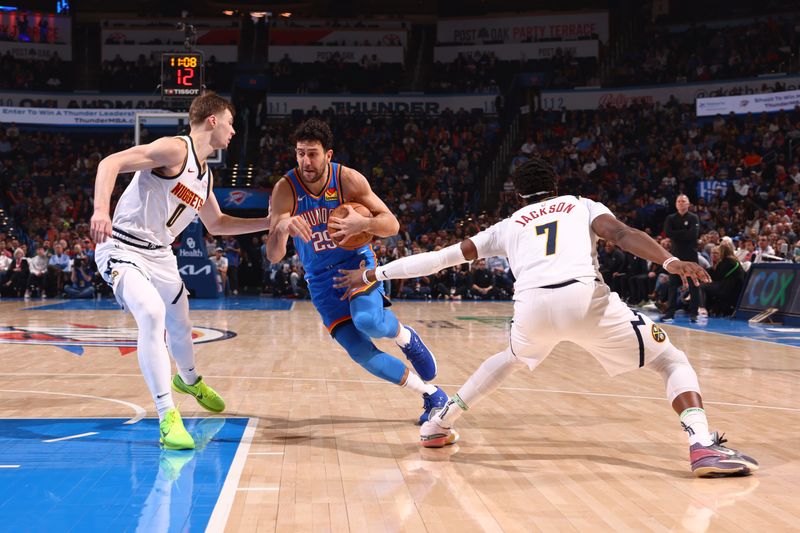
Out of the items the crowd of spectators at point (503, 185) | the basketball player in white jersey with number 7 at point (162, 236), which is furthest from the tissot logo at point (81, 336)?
the crowd of spectators at point (503, 185)

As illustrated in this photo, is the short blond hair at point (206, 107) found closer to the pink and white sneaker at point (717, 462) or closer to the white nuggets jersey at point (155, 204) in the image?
the white nuggets jersey at point (155, 204)

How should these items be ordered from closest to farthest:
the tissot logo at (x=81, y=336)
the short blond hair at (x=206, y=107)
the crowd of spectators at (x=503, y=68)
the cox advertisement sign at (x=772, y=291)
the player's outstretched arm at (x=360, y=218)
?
the player's outstretched arm at (x=360, y=218), the short blond hair at (x=206, y=107), the tissot logo at (x=81, y=336), the cox advertisement sign at (x=772, y=291), the crowd of spectators at (x=503, y=68)

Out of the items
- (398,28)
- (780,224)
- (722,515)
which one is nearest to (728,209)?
(780,224)

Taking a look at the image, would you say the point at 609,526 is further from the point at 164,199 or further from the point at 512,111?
the point at 512,111

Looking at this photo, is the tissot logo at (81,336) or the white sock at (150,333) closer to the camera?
the white sock at (150,333)

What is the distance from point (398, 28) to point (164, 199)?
104 ft

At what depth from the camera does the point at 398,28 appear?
3512 cm

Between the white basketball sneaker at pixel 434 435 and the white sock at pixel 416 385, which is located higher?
the white sock at pixel 416 385

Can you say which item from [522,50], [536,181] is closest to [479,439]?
[536,181]

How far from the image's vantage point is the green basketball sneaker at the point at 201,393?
5574 mm

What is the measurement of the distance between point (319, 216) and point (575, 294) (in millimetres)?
1952

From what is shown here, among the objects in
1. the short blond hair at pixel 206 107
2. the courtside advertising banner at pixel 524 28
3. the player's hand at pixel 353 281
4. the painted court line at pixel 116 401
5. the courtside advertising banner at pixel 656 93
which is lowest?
the painted court line at pixel 116 401

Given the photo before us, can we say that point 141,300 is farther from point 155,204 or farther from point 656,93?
point 656,93

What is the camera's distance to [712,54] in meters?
29.9
